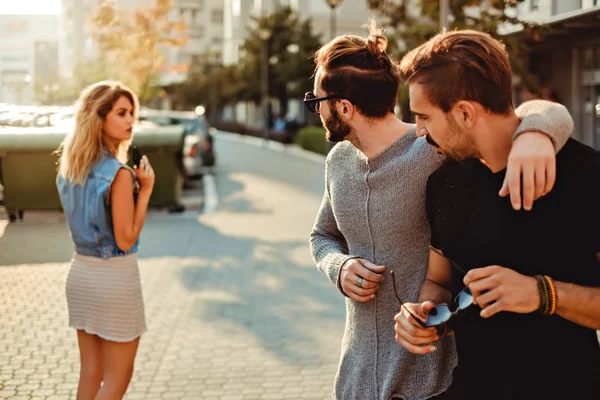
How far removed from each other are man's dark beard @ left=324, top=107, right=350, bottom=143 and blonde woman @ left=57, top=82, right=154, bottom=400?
4.41 ft

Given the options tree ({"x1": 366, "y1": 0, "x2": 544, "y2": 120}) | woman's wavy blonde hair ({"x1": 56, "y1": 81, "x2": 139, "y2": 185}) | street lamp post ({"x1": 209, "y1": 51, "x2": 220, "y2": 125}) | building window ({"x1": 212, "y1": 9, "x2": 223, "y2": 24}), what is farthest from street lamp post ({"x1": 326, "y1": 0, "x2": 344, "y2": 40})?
building window ({"x1": 212, "y1": 9, "x2": 223, "y2": 24})

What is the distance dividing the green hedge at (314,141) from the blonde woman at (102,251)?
29466mm

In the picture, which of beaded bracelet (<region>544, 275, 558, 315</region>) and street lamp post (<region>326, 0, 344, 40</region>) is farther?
street lamp post (<region>326, 0, 344, 40</region>)

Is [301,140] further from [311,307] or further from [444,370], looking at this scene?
[444,370]

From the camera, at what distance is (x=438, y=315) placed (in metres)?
2.16

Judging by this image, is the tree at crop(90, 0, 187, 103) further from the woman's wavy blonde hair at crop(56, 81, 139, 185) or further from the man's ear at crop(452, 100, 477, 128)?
the man's ear at crop(452, 100, 477, 128)

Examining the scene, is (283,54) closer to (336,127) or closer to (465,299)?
(336,127)

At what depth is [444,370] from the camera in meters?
2.63

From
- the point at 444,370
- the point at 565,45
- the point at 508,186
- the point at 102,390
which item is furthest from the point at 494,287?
the point at 565,45

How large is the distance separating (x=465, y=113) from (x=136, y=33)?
25440mm

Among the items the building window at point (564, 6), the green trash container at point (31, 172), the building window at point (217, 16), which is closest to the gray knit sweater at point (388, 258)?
the green trash container at point (31, 172)

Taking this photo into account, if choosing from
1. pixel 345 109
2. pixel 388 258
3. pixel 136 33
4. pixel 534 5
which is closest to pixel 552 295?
pixel 388 258

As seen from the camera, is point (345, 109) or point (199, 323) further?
point (199, 323)

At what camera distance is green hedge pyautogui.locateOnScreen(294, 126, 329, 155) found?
34625 mm
